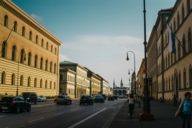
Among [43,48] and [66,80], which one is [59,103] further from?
[66,80]

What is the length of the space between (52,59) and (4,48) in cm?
3470

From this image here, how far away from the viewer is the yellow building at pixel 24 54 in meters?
57.0

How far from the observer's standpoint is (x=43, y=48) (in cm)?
8269

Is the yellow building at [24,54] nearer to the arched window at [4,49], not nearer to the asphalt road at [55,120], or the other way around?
the arched window at [4,49]

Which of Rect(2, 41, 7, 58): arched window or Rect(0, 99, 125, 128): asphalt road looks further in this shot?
Rect(2, 41, 7, 58): arched window

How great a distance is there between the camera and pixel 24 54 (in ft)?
224

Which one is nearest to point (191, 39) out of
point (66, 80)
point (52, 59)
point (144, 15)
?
point (144, 15)

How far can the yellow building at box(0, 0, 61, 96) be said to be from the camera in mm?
57000

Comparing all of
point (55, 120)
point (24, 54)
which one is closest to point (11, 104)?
point (55, 120)

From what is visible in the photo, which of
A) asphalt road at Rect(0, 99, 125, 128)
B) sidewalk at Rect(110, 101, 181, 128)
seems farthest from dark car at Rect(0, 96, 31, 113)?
sidewalk at Rect(110, 101, 181, 128)

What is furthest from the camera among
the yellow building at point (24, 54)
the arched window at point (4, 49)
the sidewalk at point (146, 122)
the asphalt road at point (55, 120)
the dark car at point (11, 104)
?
the arched window at point (4, 49)

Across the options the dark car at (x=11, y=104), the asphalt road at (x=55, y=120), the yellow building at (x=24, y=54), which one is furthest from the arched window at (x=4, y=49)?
the asphalt road at (x=55, y=120)

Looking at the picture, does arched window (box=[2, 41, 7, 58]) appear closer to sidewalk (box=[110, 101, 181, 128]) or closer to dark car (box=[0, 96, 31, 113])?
Answer: dark car (box=[0, 96, 31, 113])

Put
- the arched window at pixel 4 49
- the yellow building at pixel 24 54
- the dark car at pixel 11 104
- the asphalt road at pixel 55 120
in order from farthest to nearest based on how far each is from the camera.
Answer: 1. the arched window at pixel 4 49
2. the yellow building at pixel 24 54
3. the dark car at pixel 11 104
4. the asphalt road at pixel 55 120
